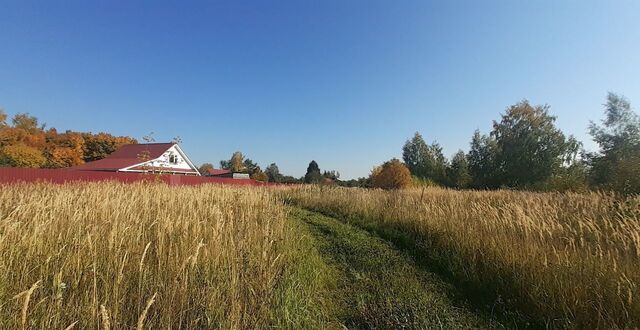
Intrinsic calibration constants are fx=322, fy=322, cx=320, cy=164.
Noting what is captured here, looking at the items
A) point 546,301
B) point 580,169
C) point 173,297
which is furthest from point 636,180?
point 580,169

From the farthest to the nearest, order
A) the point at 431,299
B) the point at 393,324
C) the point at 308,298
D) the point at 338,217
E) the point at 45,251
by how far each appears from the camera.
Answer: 1. the point at 338,217
2. the point at 431,299
3. the point at 308,298
4. the point at 393,324
5. the point at 45,251

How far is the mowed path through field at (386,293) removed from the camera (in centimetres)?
350

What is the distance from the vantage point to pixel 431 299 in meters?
4.26

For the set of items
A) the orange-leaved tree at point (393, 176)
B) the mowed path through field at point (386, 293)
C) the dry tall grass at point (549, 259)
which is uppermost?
the orange-leaved tree at point (393, 176)

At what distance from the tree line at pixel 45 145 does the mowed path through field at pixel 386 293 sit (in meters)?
52.7

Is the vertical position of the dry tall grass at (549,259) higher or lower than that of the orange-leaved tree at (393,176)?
lower

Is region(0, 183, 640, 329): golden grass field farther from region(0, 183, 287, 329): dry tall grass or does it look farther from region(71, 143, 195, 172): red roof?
region(71, 143, 195, 172): red roof

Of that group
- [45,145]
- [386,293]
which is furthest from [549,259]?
[45,145]

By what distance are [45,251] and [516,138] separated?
42495mm

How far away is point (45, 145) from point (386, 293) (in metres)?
73.8

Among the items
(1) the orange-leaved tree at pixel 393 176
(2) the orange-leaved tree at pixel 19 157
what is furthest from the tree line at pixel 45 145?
(1) the orange-leaved tree at pixel 393 176

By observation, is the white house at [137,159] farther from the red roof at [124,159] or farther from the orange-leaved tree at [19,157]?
the orange-leaved tree at [19,157]

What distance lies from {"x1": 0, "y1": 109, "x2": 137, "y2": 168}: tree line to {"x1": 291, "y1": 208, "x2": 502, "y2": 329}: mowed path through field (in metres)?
52.7

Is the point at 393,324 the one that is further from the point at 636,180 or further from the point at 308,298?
the point at 636,180
